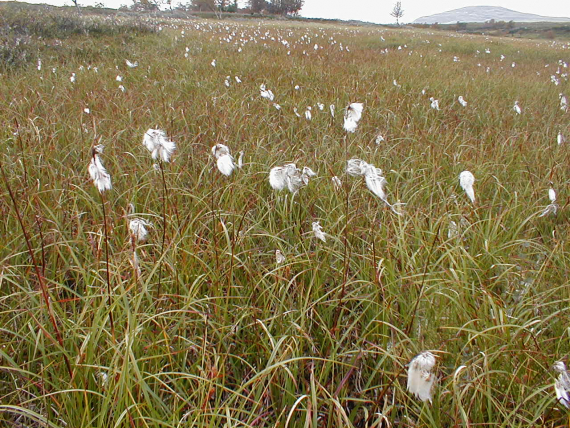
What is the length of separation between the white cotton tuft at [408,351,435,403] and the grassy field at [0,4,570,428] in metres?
0.23

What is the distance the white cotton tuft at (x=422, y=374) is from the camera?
2.96 ft

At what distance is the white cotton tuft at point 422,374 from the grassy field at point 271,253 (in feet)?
0.75

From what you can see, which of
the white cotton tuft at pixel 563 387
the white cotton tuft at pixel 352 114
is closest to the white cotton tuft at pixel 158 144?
the white cotton tuft at pixel 352 114

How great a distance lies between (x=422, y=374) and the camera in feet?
2.98

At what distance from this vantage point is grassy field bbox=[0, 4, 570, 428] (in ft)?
4.40

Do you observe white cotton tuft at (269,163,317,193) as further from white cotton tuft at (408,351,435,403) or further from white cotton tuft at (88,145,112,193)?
white cotton tuft at (408,351,435,403)

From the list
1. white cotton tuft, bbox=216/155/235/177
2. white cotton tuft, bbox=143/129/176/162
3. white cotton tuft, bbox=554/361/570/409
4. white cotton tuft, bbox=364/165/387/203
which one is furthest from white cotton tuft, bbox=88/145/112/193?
white cotton tuft, bbox=554/361/570/409

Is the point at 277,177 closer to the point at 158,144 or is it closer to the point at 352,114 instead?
the point at 158,144

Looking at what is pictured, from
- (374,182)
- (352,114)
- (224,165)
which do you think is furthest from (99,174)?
(352,114)

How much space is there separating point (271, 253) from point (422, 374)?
132 cm

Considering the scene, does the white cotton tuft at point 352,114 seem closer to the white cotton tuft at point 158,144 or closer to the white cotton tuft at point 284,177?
the white cotton tuft at point 284,177

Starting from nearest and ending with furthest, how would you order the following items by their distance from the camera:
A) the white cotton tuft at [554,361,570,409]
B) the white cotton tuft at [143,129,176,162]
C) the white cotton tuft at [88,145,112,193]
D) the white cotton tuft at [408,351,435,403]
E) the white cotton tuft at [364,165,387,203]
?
the white cotton tuft at [408,351,435,403]
the white cotton tuft at [554,361,570,409]
the white cotton tuft at [88,145,112,193]
the white cotton tuft at [364,165,387,203]
the white cotton tuft at [143,129,176,162]

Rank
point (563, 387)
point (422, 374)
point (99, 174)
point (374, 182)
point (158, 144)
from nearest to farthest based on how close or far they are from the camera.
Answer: point (422, 374) → point (563, 387) → point (99, 174) → point (374, 182) → point (158, 144)

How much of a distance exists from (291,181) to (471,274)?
107cm
